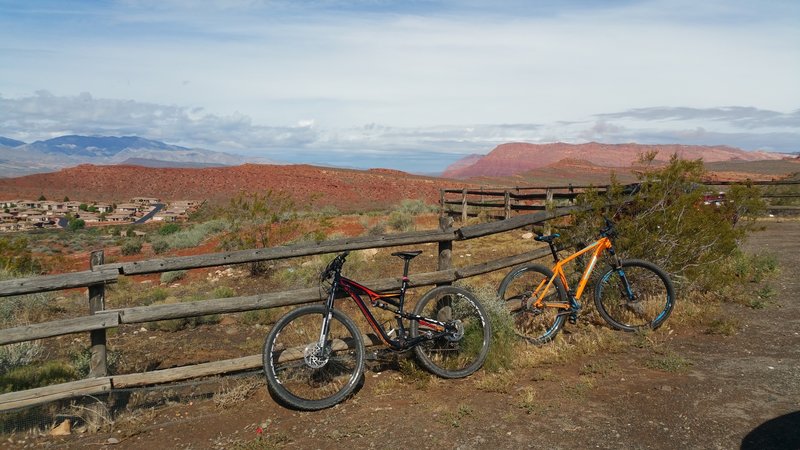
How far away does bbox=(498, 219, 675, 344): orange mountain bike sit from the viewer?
7059 millimetres

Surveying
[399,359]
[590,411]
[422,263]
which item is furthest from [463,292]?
[422,263]

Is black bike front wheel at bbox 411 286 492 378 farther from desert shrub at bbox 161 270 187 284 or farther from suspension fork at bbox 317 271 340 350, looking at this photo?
desert shrub at bbox 161 270 187 284

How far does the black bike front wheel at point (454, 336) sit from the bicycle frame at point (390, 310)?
0.18 ft

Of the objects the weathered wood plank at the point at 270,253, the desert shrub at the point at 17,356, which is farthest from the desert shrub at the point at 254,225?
the weathered wood plank at the point at 270,253

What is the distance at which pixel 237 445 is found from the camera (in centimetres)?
480

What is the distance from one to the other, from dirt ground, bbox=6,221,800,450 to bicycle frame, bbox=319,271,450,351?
40 cm

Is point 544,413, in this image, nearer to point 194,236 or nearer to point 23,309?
point 23,309

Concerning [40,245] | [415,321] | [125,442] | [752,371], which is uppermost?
[415,321]

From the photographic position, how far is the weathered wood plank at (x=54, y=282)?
203 inches

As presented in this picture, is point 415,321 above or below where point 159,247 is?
above

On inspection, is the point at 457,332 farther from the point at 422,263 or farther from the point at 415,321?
the point at 422,263

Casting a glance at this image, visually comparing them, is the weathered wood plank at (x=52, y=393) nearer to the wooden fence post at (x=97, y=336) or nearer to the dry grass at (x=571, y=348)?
the wooden fence post at (x=97, y=336)

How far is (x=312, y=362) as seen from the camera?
5.53m

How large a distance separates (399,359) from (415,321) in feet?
1.58
